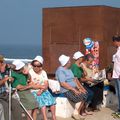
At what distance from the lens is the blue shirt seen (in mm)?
9295

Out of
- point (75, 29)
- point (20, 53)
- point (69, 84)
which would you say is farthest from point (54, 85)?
point (20, 53)

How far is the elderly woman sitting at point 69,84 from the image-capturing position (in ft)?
30.5

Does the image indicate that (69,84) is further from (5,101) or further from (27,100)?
(5,101)

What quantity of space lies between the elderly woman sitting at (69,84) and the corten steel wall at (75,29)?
297 cm

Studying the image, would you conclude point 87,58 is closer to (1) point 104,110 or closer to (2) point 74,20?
(1) point 104,110

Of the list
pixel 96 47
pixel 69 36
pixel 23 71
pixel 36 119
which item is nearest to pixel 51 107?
pixel 36 119

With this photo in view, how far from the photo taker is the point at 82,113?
10.0 m

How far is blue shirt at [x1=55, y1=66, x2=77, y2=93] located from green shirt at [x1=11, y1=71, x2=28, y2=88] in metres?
1.04

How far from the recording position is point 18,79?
8.35 m

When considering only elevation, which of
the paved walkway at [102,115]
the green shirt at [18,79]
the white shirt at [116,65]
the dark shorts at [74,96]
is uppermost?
the white shirt at [116,65]

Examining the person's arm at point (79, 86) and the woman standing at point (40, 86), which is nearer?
the woman standing at point (40, 86)

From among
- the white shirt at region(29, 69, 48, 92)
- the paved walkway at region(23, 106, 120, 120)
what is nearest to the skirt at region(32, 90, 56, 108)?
the white shirt at region(29, 69, 48, 92)

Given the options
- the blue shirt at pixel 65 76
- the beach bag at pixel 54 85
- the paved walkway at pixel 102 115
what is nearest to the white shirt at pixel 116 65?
the paved walkway at pixel 102 115

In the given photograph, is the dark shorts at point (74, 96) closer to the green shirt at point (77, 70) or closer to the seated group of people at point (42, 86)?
the seated group of people at point (42, 86)
